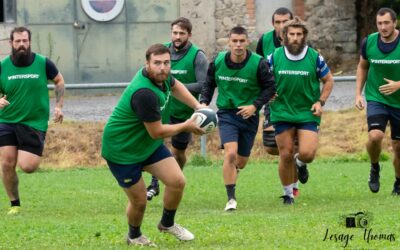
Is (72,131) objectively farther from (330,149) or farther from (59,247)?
(59,247)

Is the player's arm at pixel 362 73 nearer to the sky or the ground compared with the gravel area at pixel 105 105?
nearer to the sky

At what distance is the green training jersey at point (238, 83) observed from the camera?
1583cm

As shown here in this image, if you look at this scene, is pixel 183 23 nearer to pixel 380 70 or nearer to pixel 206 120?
pixel 380 70

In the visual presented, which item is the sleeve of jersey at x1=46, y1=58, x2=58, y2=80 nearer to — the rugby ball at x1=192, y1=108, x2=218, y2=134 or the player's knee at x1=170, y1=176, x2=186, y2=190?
the player's knee at x1=170, y1=176, x2=186, y2=190

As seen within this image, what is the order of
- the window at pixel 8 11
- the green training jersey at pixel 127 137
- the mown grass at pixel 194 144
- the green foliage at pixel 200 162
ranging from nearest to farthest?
the green training jersey at pixel 127 137, the green foliage at pixel 200 162, the mown grass at pixel 194 144, the window at pixel 8 11

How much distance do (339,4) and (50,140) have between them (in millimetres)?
12598

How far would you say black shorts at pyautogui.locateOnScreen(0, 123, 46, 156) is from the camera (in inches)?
630

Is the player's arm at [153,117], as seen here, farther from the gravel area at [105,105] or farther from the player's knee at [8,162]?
the gravel area at [105,105]

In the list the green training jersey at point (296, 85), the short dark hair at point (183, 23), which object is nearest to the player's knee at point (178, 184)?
the green training jersey at point (296, 85)

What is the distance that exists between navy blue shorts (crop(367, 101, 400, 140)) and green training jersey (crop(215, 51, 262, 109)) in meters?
1.58

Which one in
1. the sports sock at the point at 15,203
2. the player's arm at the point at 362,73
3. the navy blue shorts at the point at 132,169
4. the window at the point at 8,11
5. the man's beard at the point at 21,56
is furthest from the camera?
the window at the point at 8,11

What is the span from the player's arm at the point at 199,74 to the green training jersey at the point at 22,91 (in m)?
1.90

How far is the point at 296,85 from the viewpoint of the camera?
52.7 feet

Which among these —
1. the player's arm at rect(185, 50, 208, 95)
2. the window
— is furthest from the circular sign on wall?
the player's arm at rect(185, 50, 208, 95)
